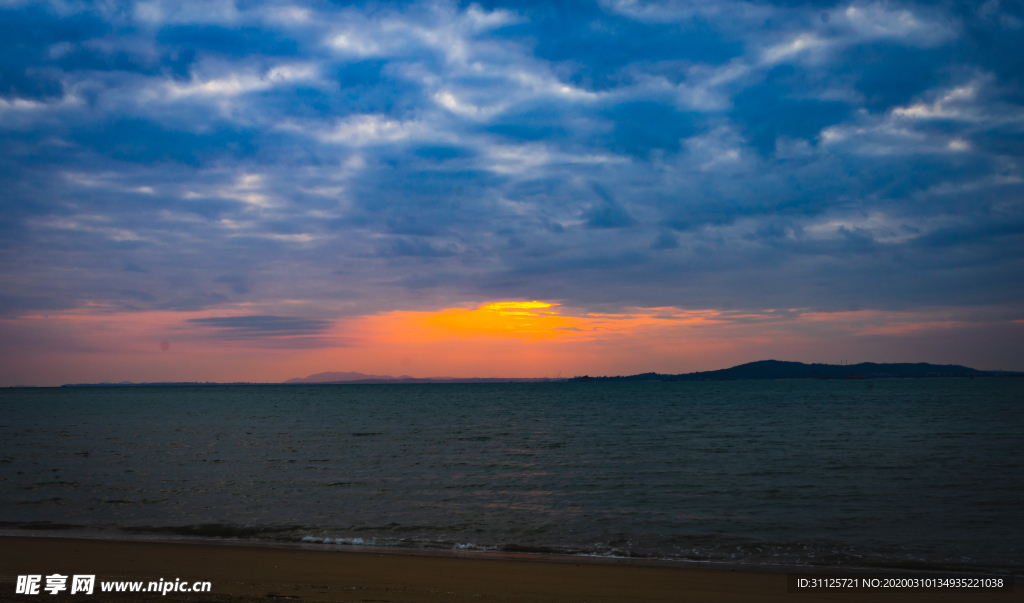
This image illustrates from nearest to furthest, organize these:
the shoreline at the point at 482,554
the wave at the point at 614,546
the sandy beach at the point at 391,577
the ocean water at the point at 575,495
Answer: the sandy beach at the point at 391,577 < the shoreline at the point at 482,554 < the wave at the point at 614,546 < the ocean water at the point at 575,495

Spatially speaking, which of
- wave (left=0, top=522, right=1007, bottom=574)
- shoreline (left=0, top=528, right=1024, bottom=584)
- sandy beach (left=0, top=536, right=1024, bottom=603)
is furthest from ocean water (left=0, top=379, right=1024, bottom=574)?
sandy beach (left=0, top=536, right=1024, bottom=603)

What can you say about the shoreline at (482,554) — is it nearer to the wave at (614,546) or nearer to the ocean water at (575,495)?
the wave at (614,546)

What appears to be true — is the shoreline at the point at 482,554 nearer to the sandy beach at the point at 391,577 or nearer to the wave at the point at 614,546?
the wave at the point at 614,546

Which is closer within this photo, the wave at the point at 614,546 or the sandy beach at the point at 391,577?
the sandy beach at the point at 391,577

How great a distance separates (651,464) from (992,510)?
1195 cm

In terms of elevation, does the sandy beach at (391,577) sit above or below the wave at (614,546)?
above

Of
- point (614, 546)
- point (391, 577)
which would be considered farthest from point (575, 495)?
point (391, 577)

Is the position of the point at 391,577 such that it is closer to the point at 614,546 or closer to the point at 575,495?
the point at 614,546

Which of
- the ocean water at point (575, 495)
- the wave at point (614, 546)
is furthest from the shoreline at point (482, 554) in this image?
the ocean water at point (575, 495)

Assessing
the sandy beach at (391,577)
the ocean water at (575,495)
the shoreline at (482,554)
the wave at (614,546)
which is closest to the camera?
the sandy beach at (391,577)

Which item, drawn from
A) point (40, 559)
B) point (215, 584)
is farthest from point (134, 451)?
point (215, 584)

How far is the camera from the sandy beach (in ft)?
30.1

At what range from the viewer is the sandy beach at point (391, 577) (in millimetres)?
9180

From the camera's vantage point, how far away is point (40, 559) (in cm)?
1159
